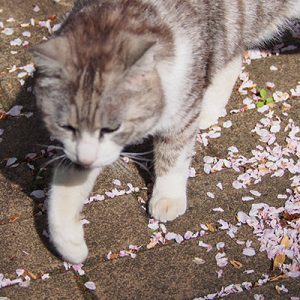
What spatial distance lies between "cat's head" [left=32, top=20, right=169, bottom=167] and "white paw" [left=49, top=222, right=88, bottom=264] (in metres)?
0.37

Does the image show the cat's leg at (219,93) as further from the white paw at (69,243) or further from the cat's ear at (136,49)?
the cat's ear at (136,49)

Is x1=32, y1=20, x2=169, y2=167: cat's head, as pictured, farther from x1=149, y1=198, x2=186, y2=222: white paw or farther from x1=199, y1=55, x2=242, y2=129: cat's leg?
x1=199, y1=55, x2=242, y2=129: cat's leg

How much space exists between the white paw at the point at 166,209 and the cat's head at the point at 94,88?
51 cm

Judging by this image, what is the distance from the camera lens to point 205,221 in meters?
2.66

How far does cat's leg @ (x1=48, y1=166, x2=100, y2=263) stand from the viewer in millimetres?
2418

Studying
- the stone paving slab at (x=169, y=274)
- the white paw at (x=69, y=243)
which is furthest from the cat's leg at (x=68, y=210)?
the stone paving slab at (x=169, y=274)

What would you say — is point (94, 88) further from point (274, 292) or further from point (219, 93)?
point (219, 93)

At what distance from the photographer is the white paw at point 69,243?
7.91ft

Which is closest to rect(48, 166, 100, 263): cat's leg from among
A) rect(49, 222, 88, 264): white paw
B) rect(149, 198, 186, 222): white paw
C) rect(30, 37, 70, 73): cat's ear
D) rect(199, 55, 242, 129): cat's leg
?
rect(49, 222, 88, 264): white paw

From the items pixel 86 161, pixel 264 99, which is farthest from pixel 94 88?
pixel 264 99

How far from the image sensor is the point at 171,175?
267 centimetres

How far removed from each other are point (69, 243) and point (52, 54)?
70 cm

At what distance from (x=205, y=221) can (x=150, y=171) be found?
353 millimetres

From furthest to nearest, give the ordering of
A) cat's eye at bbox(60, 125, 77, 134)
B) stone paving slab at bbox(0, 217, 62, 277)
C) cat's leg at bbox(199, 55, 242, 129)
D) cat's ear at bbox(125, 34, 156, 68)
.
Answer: cat's leg at bbox(199, 55, 242, 129) < stone paving slab at bbox(0, 217, 62, 277) < cat's eye at bbox(60, 125, 77, 134) < cat's ear at bbox(125, 34, 156, 68)
